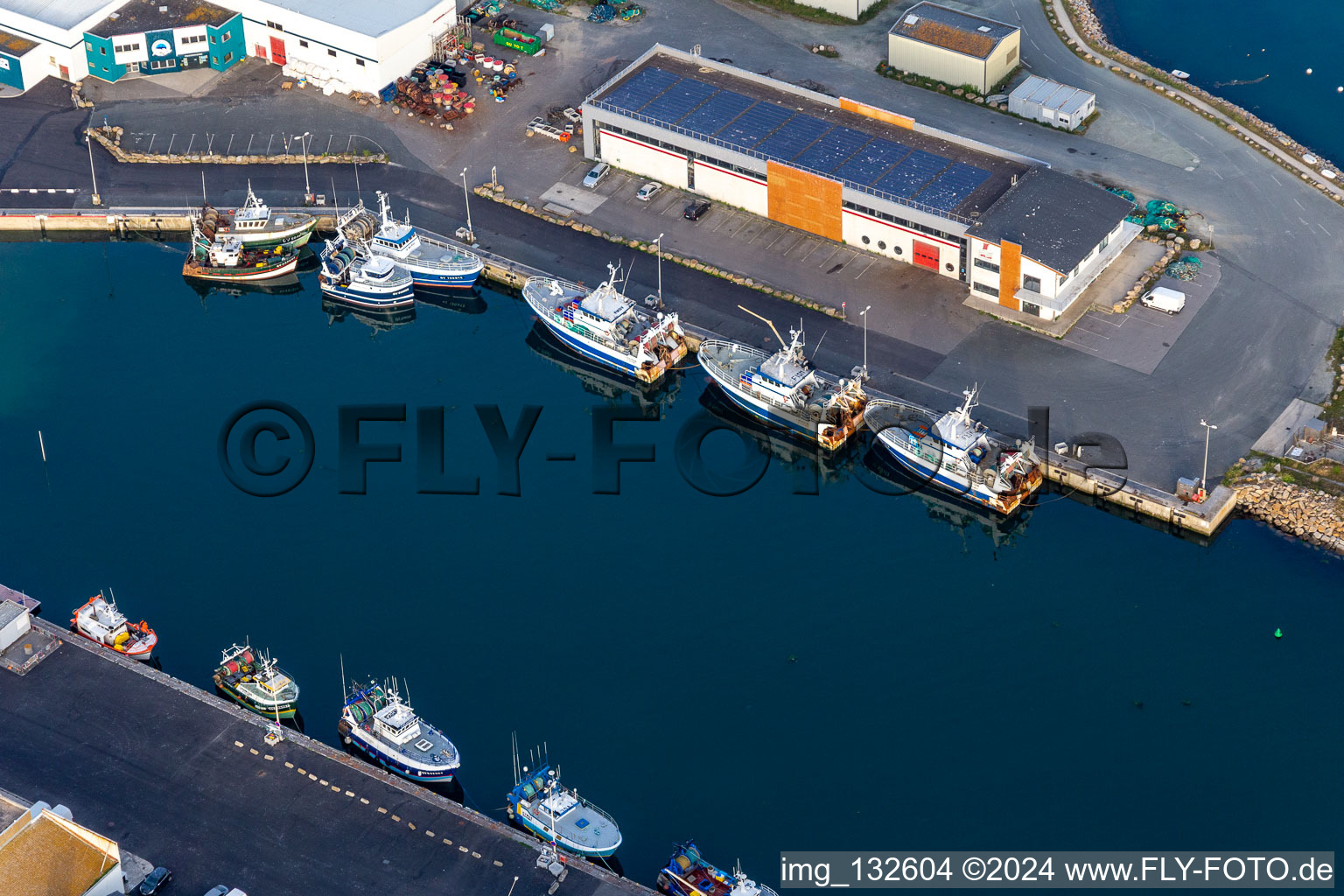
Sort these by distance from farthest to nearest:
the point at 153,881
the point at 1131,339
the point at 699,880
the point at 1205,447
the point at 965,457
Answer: the point at 1131,339
the point at 1205,447
the point at 965,457
the point at 699,880
the point at 153,881

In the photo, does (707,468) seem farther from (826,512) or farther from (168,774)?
(168,774)

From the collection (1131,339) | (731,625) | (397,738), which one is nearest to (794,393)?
(731,625)

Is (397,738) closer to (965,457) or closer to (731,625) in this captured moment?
(731,625)

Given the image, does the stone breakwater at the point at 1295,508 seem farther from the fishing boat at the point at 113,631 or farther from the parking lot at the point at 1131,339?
the fishing boat at the point at 113,631

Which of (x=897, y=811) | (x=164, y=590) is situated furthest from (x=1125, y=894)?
(x=164, y=590)

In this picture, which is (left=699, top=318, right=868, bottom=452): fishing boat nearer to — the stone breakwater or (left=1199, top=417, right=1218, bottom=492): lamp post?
(left=1199, top=417, right=1218, bottom=492): lamp post

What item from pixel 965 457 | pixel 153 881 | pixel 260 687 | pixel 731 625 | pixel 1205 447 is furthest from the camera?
pixel 1205 447
